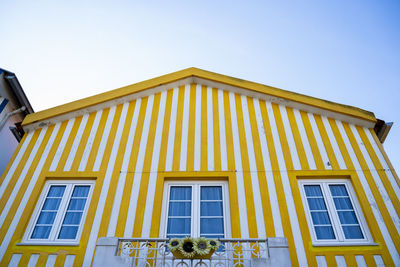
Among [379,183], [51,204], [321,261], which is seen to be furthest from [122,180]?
[379,183]

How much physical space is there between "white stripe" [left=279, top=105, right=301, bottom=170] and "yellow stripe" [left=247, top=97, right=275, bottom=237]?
0.79m

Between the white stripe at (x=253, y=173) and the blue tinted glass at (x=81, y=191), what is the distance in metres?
4.07

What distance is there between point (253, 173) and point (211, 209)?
1.38 m

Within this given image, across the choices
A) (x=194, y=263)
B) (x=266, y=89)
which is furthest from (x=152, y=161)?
(x=266, y=89)

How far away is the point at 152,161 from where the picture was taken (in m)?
7.78

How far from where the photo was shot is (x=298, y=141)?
8.05 m

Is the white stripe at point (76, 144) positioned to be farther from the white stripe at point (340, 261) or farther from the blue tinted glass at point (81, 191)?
the white stripe at point (340, 261)

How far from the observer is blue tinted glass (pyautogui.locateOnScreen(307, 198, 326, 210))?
697 centimetres

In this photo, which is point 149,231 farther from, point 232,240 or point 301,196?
point 301,196

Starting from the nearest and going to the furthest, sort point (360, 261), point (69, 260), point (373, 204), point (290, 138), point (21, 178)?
point (360, 261) → point (69, 260) → point (373, 204) → point (21, 178) → point (290, 138)

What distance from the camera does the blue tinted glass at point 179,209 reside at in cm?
696

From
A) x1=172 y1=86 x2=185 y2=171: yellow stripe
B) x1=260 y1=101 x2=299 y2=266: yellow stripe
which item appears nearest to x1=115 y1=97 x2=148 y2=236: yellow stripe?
x1=172 y1=86 x2=185 y2=171: yellow stripe

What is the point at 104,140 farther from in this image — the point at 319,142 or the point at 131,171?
the point at 319,142

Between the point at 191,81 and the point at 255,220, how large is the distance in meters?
4.92
